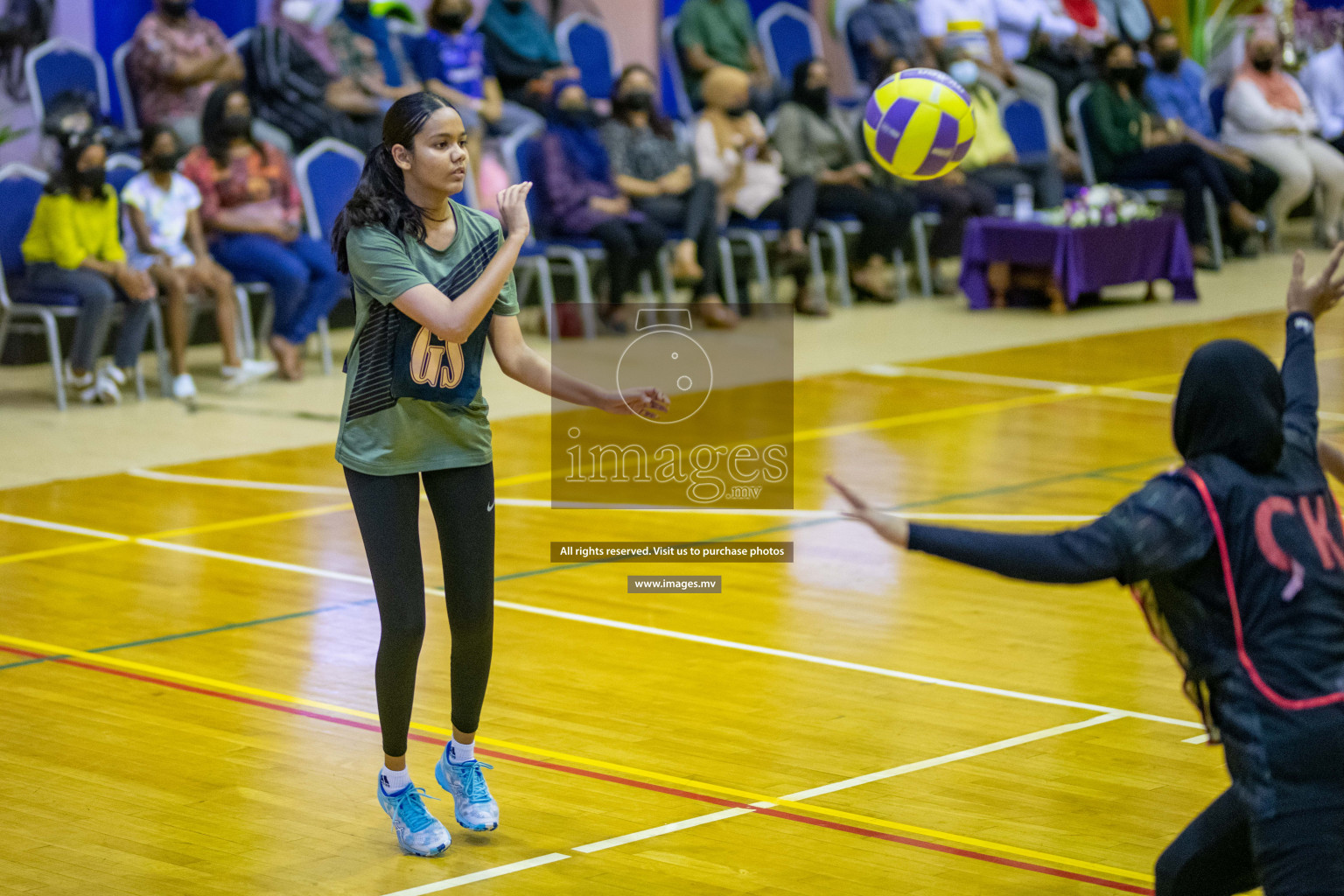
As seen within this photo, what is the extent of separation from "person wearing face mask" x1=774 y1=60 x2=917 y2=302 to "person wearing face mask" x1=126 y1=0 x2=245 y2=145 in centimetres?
407

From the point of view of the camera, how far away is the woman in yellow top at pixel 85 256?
30.0 feet

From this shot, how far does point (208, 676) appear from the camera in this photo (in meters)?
5.16

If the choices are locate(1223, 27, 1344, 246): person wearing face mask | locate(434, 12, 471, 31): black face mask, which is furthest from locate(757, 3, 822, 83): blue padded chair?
locate(1223, 27, 1344, 246): person wearing face mask

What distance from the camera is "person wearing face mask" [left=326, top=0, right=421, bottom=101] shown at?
11.3m

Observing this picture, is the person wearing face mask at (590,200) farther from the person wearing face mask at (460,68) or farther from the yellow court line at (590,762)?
the yellow court line at (590,762)

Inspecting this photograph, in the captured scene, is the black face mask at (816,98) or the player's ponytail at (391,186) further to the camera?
the black face mask at (816,98)

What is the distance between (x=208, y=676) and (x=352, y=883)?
164 cm

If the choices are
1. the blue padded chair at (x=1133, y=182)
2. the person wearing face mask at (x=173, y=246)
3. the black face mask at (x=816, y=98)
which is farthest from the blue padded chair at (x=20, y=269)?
the blue padded chair at (x=1133, y=182)

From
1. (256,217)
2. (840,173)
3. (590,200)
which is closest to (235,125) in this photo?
(256,217)

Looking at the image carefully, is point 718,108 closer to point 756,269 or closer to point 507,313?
point 756,269

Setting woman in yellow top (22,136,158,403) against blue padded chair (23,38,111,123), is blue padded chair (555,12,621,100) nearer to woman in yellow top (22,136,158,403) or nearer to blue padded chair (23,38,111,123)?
blue padded chair (23,38,111,123)

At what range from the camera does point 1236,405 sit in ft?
9.21

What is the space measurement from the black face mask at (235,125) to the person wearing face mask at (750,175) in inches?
131

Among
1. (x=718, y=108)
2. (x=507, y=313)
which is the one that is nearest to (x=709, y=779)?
(x=507, y=313)
